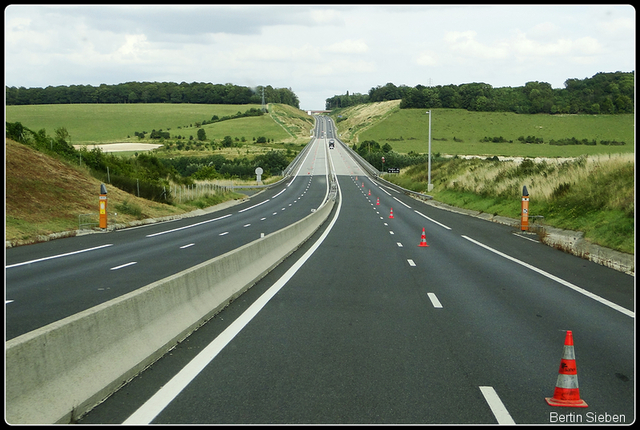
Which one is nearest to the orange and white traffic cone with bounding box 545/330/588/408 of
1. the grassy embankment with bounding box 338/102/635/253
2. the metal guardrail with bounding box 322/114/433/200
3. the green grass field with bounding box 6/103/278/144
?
the grassy embankment with bounding box 338/102/635/253

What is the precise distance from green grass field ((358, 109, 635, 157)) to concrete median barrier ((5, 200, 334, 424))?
130m

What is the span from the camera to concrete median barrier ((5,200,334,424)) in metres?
4.71

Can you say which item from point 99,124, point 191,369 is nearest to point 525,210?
point 191,369

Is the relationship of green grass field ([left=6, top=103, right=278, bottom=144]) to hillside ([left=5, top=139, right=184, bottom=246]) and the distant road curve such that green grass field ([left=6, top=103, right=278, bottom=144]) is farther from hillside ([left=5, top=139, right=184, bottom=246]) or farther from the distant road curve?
hillside ([left=5, top=139, right=184, bottom=246])

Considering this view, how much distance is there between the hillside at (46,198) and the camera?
2592cm

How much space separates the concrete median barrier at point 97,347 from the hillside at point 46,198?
1703 cm

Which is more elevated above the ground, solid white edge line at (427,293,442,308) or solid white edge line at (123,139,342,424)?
solid white edge line at (123,139,342,424)

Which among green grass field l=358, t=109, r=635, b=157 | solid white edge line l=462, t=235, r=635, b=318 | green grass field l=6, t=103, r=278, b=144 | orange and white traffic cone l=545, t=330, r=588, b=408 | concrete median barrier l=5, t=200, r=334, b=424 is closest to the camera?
concrete median barrier l=5, t=200, r=334, b=424

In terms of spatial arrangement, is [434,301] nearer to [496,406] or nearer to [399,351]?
[399,351]

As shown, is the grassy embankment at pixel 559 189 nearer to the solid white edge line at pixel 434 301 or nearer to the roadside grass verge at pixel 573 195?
the roadside grass verge at pixel 573 195

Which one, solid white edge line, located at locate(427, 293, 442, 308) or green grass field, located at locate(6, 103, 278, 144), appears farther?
green grass field, located at locate(6, 103, 278, 144)

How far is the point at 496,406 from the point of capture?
18.9 feet

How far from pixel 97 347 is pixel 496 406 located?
3.95m

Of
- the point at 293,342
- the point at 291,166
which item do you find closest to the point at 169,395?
the point at 293,342
